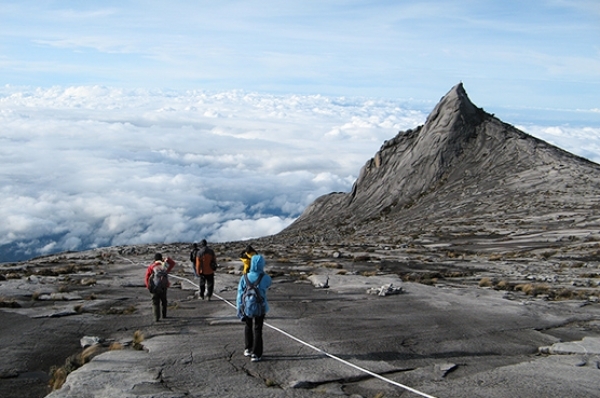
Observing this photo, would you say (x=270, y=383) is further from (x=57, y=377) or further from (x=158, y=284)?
(x=158, y=284)

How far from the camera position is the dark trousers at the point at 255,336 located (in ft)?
42.5

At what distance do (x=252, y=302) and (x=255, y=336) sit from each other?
2.50 ft

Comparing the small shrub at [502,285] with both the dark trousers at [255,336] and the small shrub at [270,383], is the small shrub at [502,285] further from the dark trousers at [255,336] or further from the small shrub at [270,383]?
the small shrub at [270,383]

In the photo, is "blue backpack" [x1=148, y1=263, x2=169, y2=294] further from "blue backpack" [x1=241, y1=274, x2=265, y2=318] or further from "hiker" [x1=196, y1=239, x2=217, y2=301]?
"blue backpack" [x1=241, y1=274, x2=265, y2=318]

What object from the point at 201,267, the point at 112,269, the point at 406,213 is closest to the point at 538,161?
the point at 406,213

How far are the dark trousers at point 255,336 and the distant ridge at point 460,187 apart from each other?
3640 cm

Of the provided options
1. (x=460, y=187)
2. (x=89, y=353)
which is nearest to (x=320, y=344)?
(x=89, y=353)

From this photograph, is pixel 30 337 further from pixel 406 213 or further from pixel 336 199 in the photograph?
pixel 336 199

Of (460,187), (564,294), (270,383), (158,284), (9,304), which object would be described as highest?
(460,187)

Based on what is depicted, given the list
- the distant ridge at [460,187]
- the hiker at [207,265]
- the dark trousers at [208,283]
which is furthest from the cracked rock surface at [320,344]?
the distant ridge at [460,187]

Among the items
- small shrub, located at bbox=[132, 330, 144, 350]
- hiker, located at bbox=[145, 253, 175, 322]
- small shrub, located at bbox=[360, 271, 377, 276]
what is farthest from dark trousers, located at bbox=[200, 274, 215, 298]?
small shrub, located at bbox=[360, 271, 377, 276]

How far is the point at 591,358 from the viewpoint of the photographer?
44.1 ft

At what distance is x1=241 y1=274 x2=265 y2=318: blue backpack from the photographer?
43.0 feet

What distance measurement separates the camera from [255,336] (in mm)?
13008
